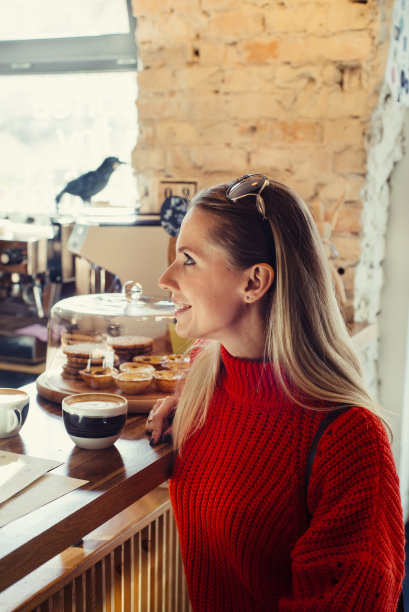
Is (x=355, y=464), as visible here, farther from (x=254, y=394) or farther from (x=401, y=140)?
(x=401, y=140)

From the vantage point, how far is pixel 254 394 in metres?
1.28

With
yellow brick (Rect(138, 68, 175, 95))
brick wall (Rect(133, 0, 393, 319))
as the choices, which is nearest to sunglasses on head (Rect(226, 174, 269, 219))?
brick wall (Rect(133, 0, 393, 319))

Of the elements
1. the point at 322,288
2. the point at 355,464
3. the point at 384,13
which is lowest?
the point at 355,464

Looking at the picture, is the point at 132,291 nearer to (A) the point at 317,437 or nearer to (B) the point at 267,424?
(B) the point at 267,424

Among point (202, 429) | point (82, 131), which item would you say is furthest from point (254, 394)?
point (82, 131)

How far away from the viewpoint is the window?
351 centimetres

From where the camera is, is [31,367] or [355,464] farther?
[31,367]

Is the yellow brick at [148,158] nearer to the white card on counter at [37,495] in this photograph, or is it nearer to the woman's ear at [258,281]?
the woman's ear at [258,281]

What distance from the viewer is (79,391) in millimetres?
1571

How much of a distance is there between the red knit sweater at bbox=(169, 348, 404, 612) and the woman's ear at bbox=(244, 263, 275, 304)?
138mm

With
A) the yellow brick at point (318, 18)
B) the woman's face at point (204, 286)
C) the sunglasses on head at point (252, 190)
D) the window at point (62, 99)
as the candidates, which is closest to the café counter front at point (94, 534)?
the woman's face at point (204, 286)

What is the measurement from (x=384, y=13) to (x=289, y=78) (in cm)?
41

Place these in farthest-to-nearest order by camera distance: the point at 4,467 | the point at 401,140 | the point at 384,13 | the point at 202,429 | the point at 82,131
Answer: the point at 82,131 < the point at 401,140 < the point at 384,13 < the point at 202,429 < the point at 4,467

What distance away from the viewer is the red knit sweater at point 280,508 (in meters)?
1.06
